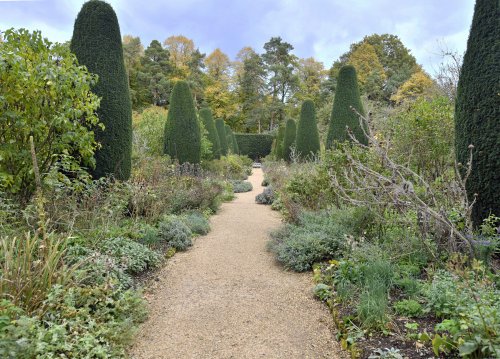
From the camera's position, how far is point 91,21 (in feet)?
18.5

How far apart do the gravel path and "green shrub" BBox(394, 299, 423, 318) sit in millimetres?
614

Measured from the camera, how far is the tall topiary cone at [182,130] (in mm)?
10672

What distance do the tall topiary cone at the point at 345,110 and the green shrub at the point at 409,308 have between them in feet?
21.4

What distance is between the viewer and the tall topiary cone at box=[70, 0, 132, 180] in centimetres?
561

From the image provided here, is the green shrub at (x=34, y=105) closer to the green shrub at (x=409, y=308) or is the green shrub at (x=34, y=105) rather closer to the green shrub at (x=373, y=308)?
the green shrub at (x=373, y=308)

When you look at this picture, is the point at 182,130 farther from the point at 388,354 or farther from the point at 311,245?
the point at 388,354

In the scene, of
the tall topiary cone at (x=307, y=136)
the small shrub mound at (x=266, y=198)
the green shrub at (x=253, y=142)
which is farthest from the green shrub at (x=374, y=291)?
the green shrub at (x=253, y=142)

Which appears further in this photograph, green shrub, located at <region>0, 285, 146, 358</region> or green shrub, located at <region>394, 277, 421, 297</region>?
green shrub, located at <region>394, 277, 421, 297</region>

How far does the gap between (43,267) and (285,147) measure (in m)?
16.6

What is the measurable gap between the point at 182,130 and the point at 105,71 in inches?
197

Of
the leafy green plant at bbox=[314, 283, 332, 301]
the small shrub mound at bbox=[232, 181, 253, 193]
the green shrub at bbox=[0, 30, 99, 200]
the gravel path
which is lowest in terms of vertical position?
the gravel path

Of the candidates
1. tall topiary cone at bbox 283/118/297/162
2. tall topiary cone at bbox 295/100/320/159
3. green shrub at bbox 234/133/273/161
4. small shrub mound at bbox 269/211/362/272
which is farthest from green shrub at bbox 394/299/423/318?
green shrub at bbox 234/133/273/161

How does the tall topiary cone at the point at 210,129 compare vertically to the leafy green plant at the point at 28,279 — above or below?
above

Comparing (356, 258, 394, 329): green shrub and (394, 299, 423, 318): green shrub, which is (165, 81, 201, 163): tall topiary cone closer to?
(356, 258, 394, 329): green shrub
